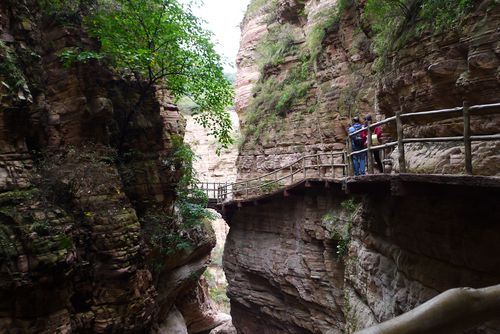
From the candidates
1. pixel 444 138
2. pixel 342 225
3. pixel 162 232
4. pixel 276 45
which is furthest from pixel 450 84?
pixel 276 45

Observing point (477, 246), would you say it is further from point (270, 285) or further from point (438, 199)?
point (270, 285)

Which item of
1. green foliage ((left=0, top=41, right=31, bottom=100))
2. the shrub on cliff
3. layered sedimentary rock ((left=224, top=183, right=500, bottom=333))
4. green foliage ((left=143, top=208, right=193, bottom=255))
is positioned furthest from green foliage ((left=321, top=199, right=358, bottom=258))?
green foliage ((left=0, top=41, right=31, bottom=100))

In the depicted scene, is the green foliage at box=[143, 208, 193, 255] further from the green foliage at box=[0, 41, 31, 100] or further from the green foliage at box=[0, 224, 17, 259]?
the green foliage at box=[0, 41, 31, 100]

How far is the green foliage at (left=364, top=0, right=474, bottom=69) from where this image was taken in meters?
7.13

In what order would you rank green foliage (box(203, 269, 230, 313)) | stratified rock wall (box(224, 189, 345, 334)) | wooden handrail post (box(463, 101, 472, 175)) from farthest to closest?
green foliage (box(203, 269, 230, 313)), stratified rock wall (box(224, 189, 345, 334)), wooden handrail post (box(463, 101, 472, 175))

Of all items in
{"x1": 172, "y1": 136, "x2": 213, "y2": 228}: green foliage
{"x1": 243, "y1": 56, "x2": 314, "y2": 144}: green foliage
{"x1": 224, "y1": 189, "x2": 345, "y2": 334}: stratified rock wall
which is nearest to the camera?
{"x1": 172, "y1": 136, "x2": 213, "y2": 228}: green foliage

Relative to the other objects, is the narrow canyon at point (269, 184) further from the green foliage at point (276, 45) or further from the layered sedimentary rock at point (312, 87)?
the green foliage at point (276, 45)

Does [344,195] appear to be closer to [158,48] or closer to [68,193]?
[158,48]

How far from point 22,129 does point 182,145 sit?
585 centimetres

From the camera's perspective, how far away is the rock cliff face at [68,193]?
6949 millimetres

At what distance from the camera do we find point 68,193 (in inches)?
336

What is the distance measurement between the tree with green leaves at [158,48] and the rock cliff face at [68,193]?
2.45 ft

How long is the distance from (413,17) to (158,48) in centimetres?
666

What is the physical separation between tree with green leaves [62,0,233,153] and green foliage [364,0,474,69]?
4914mm
